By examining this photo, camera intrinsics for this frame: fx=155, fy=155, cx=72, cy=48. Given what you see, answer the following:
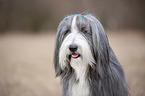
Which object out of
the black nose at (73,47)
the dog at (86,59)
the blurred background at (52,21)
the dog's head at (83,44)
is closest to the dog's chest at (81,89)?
the dog at (86,59)

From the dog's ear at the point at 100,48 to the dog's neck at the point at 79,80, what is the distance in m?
0.18

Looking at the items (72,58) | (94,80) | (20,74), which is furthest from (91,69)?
(20,74)

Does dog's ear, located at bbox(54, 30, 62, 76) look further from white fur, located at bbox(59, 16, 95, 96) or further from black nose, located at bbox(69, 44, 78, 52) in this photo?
black nose, located at bbox(69, 44, 78, 52)

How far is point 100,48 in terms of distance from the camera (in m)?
1.96

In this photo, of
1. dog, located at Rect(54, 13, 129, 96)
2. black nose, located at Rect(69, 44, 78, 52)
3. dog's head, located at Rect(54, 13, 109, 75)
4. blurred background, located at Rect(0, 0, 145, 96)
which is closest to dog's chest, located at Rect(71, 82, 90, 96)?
dog, located at Rect(54, 13, 129, 96)

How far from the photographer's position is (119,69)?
7.38 ft

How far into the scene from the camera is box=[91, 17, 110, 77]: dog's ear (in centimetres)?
196

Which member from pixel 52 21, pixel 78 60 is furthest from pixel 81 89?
pixel 52 21

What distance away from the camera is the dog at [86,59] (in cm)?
195

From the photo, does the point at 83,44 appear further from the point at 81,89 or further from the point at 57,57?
the point at 81,89

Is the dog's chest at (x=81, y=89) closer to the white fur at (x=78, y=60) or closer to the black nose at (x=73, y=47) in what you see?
the white fur at (x=78, y=60)

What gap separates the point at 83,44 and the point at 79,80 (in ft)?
1.79

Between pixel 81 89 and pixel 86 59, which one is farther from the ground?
pixel 86 59

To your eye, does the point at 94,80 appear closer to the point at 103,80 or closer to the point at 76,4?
the point at 103,80
